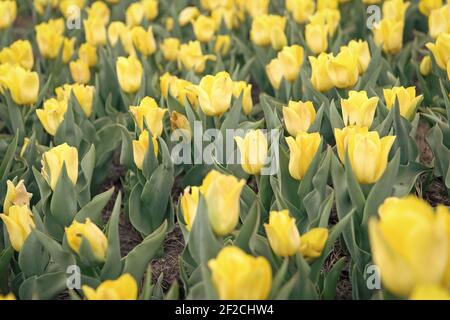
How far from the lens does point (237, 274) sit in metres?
1.48

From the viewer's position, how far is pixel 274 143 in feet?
7.70

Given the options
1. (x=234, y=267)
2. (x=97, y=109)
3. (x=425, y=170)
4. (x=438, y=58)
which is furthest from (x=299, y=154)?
(x=97, y=109)

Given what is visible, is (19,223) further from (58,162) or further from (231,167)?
(231,167)

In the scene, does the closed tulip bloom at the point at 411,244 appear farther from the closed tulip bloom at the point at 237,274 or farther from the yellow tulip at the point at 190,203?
the yellow tulip at the point at 190,203

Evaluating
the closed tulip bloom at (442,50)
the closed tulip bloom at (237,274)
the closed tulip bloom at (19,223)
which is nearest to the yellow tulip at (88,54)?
the closed tulip bloom at (19,223)

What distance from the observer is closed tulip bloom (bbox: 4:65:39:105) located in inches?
116

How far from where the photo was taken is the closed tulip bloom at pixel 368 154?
1987mm

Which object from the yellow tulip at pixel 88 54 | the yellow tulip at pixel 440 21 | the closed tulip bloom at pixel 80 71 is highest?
the yellow tulip at pixel 440 21

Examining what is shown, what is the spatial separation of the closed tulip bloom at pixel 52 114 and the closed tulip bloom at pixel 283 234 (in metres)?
1.34

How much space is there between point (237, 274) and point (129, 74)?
1.82 metres

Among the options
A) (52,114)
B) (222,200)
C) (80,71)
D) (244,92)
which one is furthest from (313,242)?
(80,71)

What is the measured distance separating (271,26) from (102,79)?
3.02 ft
